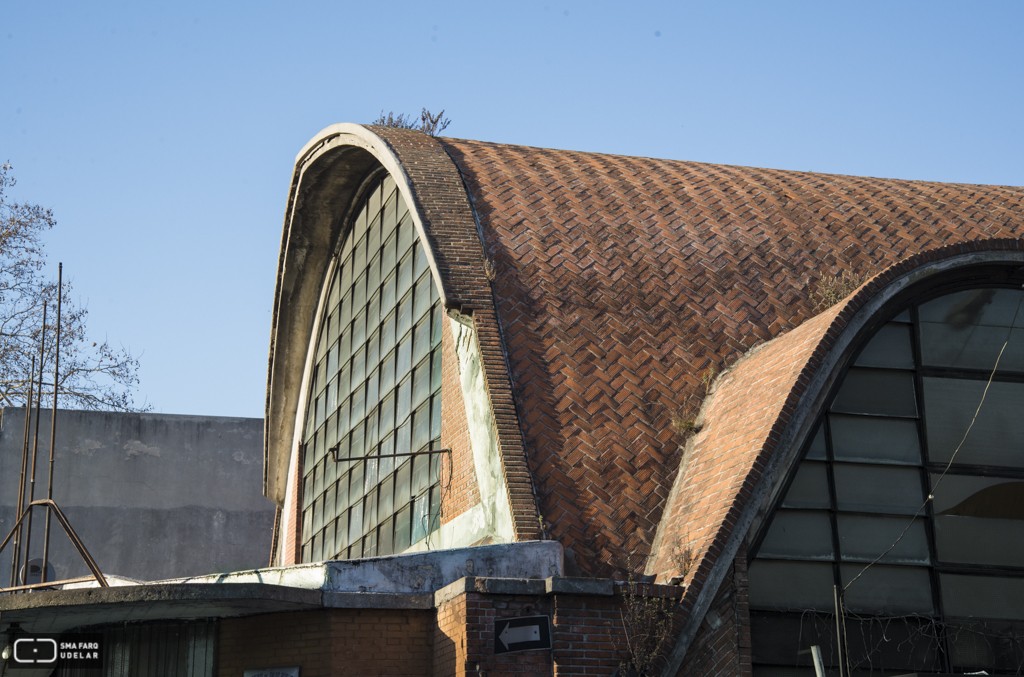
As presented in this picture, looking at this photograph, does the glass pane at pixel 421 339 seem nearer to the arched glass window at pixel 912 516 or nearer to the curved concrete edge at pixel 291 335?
the curved concrete edge at pixel 291 335

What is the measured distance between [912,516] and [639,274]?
4.42m

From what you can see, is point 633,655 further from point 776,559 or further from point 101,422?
point 101,422

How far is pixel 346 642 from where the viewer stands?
923 cm

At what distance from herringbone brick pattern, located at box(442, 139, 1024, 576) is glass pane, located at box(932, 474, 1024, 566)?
8.01 feet

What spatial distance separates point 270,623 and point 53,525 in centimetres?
1885

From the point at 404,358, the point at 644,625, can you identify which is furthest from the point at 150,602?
the point at 404,358

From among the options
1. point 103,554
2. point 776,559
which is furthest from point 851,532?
point 103,554

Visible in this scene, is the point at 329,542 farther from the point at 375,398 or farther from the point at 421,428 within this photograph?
the point at 421,428

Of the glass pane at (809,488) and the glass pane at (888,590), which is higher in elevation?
the glass pane at (809,488)

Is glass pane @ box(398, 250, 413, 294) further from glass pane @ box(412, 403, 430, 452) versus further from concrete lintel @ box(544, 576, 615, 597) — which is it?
concrete lintel @ box(544, 576, 615, 597)

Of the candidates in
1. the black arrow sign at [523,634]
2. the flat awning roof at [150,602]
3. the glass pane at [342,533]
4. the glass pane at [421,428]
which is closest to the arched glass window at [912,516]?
the black arrow sign at [523,634]

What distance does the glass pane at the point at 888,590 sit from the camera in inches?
395

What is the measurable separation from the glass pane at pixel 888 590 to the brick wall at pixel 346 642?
4104 millimetres

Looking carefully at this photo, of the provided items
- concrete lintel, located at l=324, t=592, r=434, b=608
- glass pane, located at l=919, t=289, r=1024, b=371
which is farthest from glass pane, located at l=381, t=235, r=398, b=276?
glass pane, located at l=919, t=289, r=1024, b=371
